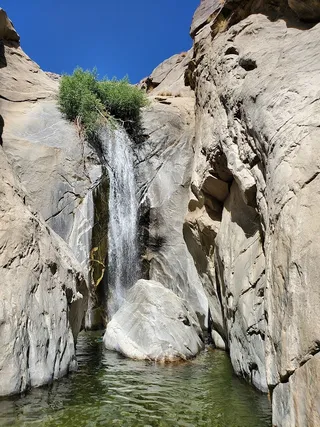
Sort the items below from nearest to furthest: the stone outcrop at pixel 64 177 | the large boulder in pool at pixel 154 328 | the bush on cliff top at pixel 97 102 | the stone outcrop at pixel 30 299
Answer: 1. the stone outcrop at pixel 30 299
2. the large boulder in pool at pixel 154 328
3. the stone outcrop at pixel 64 177
4. the bush on cliff top at pixel 97 102

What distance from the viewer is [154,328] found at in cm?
1026

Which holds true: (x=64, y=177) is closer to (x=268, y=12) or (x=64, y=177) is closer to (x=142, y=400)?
(x=268, y=12)

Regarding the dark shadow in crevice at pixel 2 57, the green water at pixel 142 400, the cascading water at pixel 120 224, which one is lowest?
the green water at pixel 142 400

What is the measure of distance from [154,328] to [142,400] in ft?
11.4

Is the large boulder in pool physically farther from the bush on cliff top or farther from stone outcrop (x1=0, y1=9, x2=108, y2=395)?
the bush on cliff top

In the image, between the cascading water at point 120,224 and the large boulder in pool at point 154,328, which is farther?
the cascading water at point 120,224

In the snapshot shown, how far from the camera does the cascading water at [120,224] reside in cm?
1617

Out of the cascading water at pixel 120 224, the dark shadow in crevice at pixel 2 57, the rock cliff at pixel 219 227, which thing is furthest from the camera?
the dark shadow in crevice at pixel 2 57

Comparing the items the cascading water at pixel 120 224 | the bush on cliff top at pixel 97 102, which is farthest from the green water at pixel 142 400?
the bush on cliff top at pixel 97 102

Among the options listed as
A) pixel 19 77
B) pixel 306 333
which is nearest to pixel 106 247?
pixel 19 77

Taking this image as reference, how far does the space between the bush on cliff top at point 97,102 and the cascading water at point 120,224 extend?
959mm

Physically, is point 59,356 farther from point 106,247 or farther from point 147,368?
point 106,247

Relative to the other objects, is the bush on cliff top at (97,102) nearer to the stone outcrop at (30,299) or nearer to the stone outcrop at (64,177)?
the stone outcrop at (64,177)

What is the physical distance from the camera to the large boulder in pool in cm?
993
